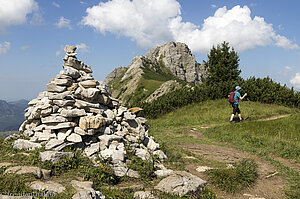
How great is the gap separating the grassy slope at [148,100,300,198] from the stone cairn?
2.31 meters

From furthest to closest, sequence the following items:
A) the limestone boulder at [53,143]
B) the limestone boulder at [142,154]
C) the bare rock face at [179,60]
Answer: the bare rock face at [179,60], the limestone boulder at [142,154], the limestone boulder at [53,143]

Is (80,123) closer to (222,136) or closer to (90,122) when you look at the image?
(90,122)

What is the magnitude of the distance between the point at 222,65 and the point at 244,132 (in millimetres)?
20310

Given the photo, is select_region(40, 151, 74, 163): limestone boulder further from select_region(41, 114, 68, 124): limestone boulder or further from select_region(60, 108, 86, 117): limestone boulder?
select_region(60, 108, 86, 117): limestone boulder

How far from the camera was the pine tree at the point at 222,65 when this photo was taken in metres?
32.0

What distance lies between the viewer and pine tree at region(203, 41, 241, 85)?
3203 centimetres

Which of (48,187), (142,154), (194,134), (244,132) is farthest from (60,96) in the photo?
(244,132)

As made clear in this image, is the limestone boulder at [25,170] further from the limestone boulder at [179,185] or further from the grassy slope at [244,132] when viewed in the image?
the grassy slope at [244,132]

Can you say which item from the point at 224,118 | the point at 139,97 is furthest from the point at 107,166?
the point at 139,97

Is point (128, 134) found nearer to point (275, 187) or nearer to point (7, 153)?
point (7, 153)

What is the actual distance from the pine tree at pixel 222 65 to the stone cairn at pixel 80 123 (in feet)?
83.6

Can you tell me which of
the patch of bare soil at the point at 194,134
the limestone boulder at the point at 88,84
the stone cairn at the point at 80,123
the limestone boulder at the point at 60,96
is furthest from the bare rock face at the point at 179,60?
the limestone boulder at the point at 60,96

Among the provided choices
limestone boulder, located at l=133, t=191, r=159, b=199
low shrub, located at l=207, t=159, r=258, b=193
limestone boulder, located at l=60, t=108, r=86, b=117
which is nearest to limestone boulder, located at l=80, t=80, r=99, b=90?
limestone boulder, located at l=60, t=108, r=86, b=117

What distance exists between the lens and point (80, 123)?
7887 millimetres
